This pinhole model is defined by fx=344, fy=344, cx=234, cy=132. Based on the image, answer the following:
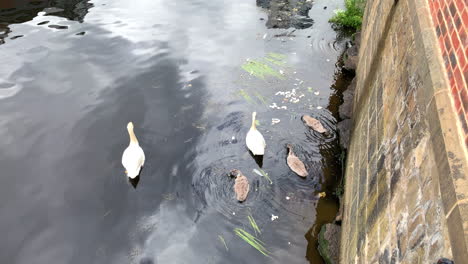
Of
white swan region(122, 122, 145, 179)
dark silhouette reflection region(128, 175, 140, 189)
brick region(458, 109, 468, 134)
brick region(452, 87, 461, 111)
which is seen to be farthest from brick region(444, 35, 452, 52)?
dark silhouette reflection region(128, 175, 140, 189)

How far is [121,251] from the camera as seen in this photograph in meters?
6.60

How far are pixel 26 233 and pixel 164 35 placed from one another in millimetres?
8855

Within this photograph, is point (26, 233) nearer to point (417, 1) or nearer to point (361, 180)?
point (361, 180)

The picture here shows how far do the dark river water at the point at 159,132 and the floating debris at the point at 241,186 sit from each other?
173 mm

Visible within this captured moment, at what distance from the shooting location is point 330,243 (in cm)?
638

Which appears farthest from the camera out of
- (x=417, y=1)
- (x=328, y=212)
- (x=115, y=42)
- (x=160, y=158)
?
(x=115, y=42)

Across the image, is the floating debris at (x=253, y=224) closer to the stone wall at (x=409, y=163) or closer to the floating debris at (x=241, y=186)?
the floating debris at (x=241, y=186)

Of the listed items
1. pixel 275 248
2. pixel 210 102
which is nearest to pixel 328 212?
pixel 275 248

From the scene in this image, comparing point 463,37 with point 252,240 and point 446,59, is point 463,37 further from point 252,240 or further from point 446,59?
point 252,240

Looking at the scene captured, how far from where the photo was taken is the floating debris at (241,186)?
7.30m

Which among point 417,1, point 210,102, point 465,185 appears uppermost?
point 417,1

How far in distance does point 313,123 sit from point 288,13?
314 inches

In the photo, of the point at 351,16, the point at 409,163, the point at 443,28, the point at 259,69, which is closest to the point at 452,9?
the point at 443,28

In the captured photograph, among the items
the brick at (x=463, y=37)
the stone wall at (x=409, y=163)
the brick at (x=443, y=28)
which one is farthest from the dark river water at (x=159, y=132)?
the brick at (x=463, y=37)
